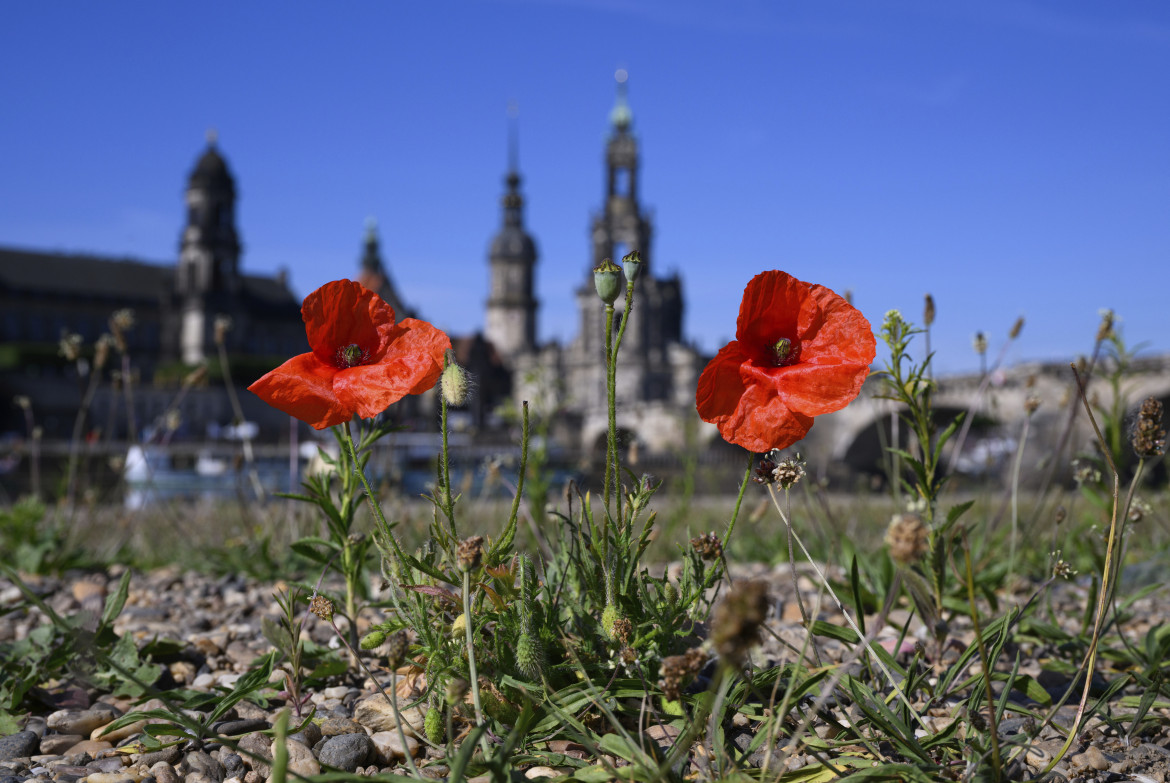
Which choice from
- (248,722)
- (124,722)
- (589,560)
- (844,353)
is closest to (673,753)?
(589,560)

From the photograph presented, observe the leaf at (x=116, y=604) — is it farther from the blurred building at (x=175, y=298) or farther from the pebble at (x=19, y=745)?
the blurred building at (x=175, y=298)

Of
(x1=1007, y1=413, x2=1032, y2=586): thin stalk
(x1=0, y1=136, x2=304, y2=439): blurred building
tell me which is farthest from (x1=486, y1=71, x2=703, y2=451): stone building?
(x1=1007, y1=413, x2=1032, y2=586): thin stalk

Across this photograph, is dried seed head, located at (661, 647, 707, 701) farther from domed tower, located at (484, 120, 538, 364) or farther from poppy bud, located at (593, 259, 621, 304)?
domed tower, located at (484, 120, 538, 364)

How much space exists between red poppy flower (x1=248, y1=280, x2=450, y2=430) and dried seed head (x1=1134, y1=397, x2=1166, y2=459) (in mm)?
1311

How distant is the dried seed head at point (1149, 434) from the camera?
1.61 m

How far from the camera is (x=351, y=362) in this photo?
174 cm

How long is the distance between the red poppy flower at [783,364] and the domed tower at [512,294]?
7174 cm

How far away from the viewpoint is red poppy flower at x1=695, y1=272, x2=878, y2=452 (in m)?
1.61

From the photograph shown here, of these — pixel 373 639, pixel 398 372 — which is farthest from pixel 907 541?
pixel 373 639

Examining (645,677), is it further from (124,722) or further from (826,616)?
(826,616)

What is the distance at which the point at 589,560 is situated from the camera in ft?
6.28

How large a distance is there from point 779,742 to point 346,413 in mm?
1089

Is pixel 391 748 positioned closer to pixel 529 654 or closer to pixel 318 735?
pixel 318 735

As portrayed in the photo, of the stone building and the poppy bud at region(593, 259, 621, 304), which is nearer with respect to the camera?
the poppy bud at region(593, 259, 621, 304)
